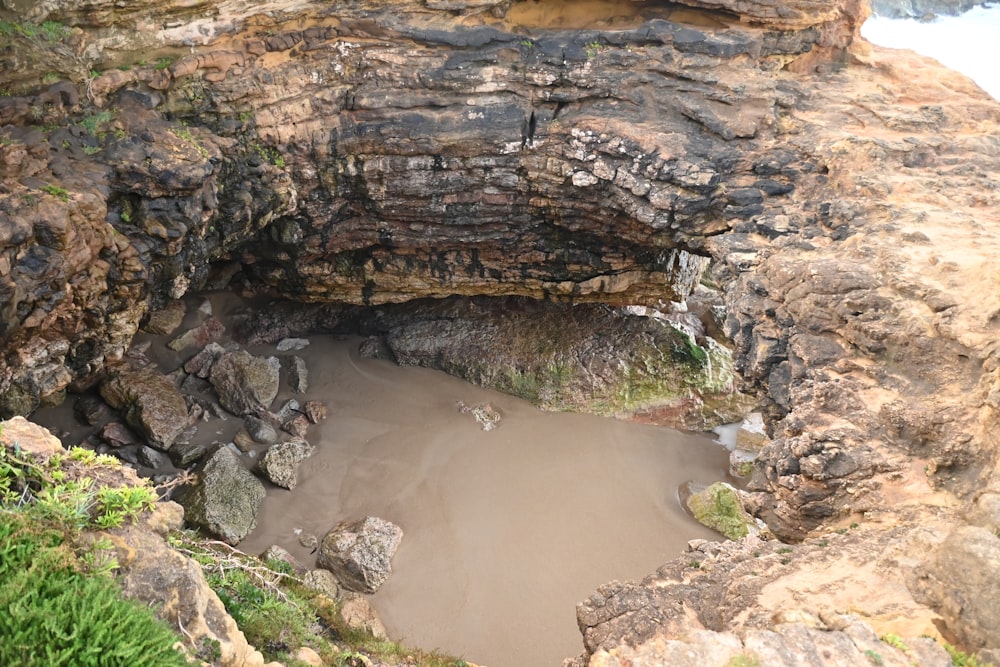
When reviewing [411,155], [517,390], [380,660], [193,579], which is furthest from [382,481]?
[193,579]

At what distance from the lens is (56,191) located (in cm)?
745

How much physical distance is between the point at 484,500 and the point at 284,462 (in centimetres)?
350

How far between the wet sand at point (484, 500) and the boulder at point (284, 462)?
0.72ft

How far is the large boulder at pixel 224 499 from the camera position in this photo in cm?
997

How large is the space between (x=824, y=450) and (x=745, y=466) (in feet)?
21.3

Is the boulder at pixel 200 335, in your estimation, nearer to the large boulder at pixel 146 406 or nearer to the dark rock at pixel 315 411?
the large boulder at pixel 146 406

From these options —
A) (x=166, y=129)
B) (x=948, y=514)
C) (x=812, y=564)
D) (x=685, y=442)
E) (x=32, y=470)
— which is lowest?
(x=685, y=442)

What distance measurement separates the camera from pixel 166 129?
8.84 meters

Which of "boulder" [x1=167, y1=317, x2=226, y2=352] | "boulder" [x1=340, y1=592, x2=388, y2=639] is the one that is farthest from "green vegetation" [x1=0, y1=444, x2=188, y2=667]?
"boulder" [x1=167, y1=317, x2=226, y2=352]

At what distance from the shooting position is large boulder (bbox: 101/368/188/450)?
35.7 ft

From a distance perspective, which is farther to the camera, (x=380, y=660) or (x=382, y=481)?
(x=382, y=481)

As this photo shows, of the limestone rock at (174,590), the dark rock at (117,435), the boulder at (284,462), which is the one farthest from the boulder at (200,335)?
the limestone rock at (174,590)

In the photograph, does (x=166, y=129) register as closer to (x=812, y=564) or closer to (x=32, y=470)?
(x=32, y=470)

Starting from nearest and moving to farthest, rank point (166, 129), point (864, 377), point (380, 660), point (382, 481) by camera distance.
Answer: point (864, 377) → point (380, 660) → point (166, 129) → point (382, 481)
